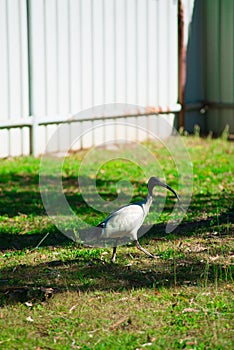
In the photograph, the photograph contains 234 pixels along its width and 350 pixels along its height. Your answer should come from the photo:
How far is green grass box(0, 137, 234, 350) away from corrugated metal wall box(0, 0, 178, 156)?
93.6 inches

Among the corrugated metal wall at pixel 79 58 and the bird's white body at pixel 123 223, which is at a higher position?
the corrugated metal wall at pixel 79 58

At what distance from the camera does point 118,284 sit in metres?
5.94

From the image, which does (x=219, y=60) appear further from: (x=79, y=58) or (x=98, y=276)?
(x=98, y=276)

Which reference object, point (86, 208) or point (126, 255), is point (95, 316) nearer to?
point (126, 255)

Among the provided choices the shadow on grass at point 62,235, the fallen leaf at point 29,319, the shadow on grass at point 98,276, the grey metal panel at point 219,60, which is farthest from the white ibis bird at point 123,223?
the grey metal panel at point 219,60

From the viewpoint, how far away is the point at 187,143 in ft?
42.0

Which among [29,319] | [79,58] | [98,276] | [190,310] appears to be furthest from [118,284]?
[79,58]

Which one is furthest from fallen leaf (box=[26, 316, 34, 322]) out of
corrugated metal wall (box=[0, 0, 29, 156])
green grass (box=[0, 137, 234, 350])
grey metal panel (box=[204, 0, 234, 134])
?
grey metal panel (box=[204, 0, 234, 134])

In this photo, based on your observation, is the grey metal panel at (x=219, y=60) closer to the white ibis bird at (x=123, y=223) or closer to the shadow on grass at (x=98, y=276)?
the shadow on grass at (x=98, y=276)

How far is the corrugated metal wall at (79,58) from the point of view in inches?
433

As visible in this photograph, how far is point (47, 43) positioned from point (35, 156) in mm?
1671

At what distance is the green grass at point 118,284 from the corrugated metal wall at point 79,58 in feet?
7.80

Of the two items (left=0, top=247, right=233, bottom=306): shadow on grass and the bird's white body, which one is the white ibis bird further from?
(left=0, top=247, right=233, bottom=306): shadow on grass

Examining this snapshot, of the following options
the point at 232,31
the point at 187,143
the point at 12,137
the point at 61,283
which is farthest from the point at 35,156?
the point at 61,283
